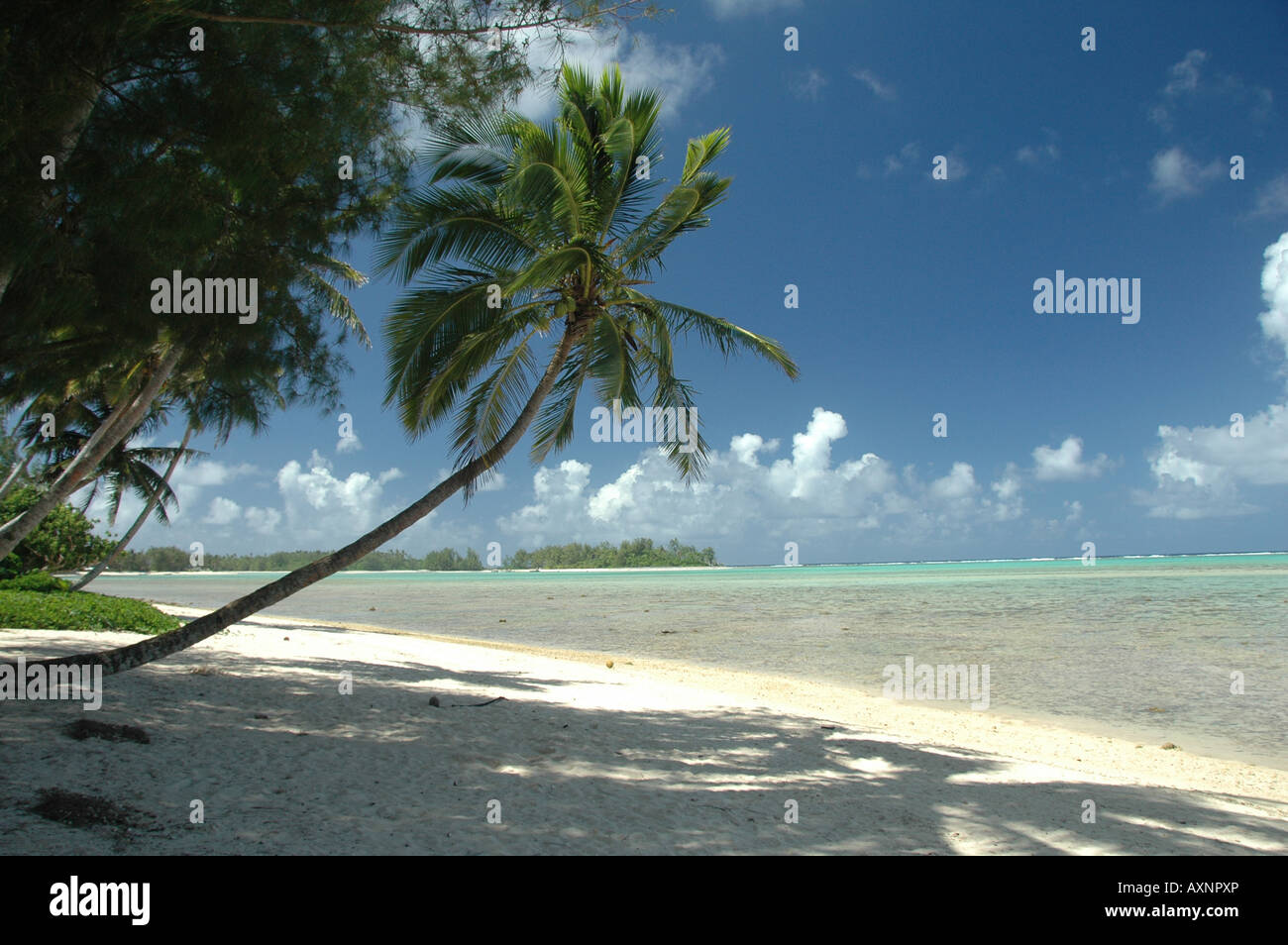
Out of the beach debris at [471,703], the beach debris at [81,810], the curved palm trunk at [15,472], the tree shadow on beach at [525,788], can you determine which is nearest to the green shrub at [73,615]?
the curved palm trunk at [15,472]

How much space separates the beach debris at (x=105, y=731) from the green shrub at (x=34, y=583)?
13512 millimetres

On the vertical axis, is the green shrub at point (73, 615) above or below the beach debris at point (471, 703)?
above

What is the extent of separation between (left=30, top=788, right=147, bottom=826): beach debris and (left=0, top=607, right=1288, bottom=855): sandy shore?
5 cm

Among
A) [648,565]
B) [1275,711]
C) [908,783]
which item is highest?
[908,783]

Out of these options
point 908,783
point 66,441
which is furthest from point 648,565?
point 908,783

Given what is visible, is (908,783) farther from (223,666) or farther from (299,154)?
(223,666)

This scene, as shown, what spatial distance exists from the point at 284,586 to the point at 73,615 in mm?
8249

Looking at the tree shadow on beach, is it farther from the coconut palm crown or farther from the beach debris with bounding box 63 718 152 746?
the coconut palm crown

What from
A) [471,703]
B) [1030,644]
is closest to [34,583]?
[471,703]

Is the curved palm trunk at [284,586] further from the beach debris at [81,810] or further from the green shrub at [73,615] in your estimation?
the green shrub at [73,615]

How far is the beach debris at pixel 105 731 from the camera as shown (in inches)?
193

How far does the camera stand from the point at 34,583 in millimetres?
16000

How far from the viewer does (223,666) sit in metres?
8.52
